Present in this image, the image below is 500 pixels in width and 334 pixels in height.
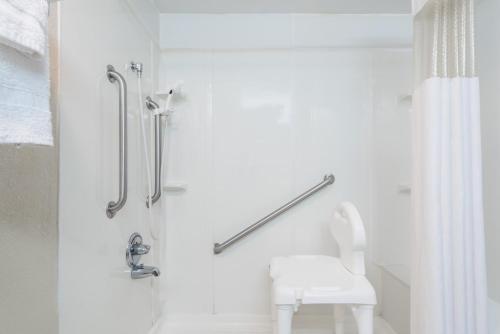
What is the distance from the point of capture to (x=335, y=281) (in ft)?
4.55

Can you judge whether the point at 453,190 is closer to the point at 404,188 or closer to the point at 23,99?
the point at 404,188

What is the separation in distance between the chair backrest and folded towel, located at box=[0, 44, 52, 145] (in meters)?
1.28

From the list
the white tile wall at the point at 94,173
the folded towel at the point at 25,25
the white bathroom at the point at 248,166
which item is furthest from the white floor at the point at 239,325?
the folded towel at the point at 25,25

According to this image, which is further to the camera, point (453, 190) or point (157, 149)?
point (157, 149)

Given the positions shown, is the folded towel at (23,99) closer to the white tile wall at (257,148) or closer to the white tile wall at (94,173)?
the white tile wall at (94,173)

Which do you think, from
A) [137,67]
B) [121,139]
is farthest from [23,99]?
[137,67]

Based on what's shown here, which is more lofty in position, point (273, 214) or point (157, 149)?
point (157, 149)

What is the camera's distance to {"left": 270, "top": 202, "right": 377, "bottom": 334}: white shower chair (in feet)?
4.15

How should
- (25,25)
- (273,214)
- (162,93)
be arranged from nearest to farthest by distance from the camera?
(25,25)
(162,93)
(273,214)

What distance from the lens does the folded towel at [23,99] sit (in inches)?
22.5

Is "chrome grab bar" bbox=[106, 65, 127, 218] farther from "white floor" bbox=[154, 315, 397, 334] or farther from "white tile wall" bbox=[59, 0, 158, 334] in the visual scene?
"white floor" bbox=[154, 315, 397, 334]

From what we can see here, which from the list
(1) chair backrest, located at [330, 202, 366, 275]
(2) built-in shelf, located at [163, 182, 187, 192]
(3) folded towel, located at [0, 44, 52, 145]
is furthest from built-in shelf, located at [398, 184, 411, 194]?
(3) folded towel, located at [0, 44, 52, 145]

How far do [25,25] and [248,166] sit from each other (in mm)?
1583

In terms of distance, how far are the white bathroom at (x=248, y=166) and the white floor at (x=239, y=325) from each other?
0.04 ft
